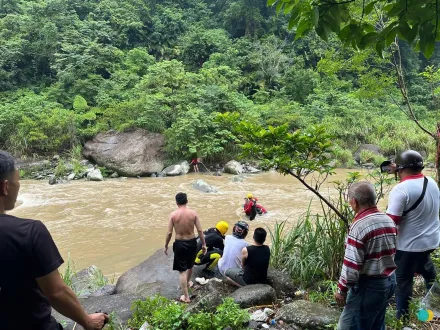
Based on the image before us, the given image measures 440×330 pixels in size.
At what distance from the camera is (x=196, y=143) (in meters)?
17.3

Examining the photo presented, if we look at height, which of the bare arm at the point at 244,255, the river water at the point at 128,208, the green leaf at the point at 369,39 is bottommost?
the river water at the point at 128,208

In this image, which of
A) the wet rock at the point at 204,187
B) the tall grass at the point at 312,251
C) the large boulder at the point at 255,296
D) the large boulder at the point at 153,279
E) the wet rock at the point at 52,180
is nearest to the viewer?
the large boulder at the point at 255,296

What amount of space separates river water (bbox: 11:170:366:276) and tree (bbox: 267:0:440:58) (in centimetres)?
510

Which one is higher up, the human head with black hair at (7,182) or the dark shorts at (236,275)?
the human head with black hair at (7,182)

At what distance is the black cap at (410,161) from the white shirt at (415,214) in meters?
0.09

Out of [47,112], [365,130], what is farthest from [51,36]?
[365,130]

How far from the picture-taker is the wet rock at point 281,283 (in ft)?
13.2

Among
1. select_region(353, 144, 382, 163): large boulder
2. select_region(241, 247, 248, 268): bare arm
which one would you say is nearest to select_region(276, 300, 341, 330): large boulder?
select_region(241, 247, 248, 268): bare arm

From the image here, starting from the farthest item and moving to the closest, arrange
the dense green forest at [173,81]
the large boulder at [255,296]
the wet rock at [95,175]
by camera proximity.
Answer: the dense green forest at [173,81] → the wet rock at [95,175] → the large boulder at [255,296]

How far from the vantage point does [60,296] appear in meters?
1.55

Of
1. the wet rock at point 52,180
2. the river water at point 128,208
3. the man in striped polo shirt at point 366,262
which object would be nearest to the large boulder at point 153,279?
the river water at point 128,208

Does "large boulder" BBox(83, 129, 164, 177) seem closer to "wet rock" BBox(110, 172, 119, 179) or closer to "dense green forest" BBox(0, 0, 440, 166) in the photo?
"wet rock" BBox(110, 172, 119, 179)

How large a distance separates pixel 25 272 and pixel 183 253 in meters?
3.37

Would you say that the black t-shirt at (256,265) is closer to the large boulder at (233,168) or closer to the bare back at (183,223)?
the bare back at (183,223)
